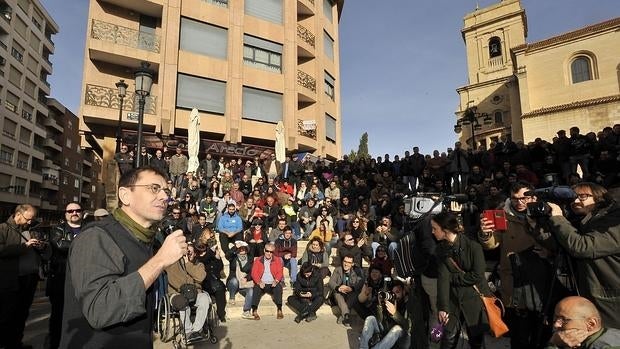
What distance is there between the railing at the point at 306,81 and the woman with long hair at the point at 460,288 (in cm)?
2058

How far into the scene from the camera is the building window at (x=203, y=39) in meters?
20.0

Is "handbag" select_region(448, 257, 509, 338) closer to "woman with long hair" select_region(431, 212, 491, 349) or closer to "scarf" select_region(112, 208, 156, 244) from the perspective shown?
"woman with long hair" select_region(431, 212, 491, 349)

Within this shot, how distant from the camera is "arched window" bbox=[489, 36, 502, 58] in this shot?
4174cm

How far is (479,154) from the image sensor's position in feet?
40.3

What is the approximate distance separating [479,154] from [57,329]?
40.6 ft

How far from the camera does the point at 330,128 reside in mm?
25812

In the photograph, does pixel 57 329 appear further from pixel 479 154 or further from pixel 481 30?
pixel 481 30

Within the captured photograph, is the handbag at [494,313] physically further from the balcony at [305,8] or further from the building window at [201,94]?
the balcony at [305,8]

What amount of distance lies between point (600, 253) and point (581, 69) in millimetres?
38095

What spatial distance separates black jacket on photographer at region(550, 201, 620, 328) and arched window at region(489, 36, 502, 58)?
4635cm

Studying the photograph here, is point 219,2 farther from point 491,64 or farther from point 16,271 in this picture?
point 491,64

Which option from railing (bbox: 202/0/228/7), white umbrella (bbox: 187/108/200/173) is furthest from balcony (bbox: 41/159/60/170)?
white umbrella (bbox: 187/108/200/173)

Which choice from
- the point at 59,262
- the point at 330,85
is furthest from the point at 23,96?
the point at 59,262

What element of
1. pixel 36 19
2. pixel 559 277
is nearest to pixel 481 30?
pixel 559 277
